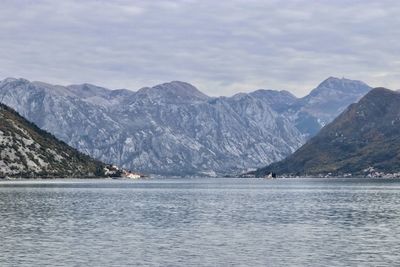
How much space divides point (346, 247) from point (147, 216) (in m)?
63.9

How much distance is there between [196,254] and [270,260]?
33.6 ft

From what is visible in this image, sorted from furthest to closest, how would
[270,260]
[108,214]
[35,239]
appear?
[108,214]
[35,239]
[270,260]

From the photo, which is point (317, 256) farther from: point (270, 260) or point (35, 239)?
point (35, 239)

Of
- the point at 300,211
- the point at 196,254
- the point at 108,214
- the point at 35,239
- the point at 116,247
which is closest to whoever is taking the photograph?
the point at 196,254

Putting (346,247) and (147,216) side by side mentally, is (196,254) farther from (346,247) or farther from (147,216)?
(147,216)

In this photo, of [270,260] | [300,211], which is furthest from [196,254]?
[300,211]

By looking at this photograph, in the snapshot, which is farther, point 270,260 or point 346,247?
point 346,247

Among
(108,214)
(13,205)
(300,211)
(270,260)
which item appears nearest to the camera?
(270,260)

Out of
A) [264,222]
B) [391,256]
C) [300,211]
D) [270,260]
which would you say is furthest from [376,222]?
[270,260]

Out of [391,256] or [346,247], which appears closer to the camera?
[391,256]

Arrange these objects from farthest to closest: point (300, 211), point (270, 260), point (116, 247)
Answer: point (300, 211) < point (116, 247) < point (270, 260)

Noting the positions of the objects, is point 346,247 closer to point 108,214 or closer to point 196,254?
point 196,254

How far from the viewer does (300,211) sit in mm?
159875

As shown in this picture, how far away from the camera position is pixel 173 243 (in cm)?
9219
